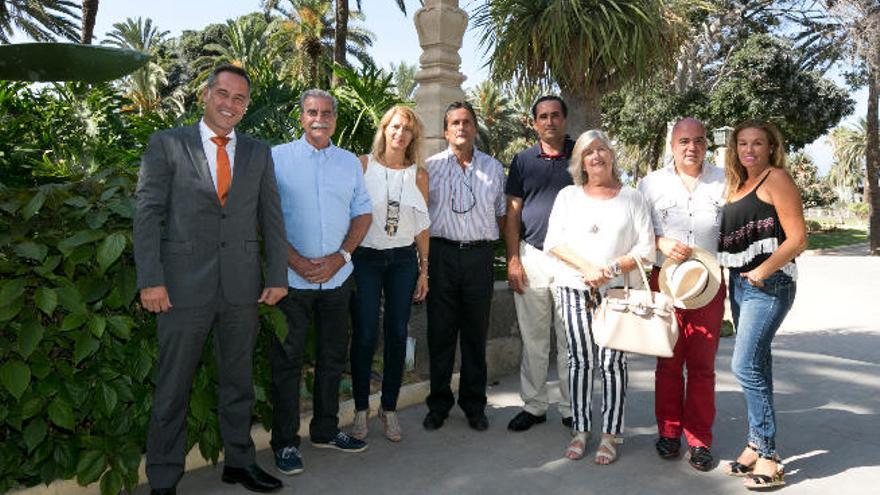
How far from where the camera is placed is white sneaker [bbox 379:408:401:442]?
373 cm

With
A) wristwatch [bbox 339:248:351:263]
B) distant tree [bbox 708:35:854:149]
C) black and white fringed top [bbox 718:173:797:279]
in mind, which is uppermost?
distant tree [bbox 708:35:854:149]

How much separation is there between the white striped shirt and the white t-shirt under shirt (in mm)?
495

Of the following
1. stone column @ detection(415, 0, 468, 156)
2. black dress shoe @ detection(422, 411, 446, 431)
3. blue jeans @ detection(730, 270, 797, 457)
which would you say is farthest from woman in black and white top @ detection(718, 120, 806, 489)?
stone column @ detection(415, 0, 468, 156)

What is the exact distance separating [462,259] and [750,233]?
1.52 meters

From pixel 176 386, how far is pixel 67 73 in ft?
5.05

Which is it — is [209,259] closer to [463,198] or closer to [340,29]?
[463,198]

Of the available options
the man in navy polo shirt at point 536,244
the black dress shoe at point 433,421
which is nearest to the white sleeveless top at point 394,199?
the man in navy polo shirt at point 536,244

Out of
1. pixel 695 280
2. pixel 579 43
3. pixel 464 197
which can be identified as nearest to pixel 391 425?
pixel 464 197

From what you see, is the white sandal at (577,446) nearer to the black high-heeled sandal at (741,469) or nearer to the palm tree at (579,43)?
the black high-heeled sandal at (741,469)

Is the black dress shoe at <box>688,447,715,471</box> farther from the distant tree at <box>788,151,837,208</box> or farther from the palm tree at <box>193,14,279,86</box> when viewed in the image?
the palm tree at <box>193,14,279,86</box>

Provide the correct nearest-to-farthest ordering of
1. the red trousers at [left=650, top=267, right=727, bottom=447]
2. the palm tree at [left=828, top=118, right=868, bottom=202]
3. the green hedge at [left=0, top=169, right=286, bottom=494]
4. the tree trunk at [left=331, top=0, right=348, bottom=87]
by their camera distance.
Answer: the green hedge at [left=0, top=169, right=286, bottom=494] → the red trousers at [left=650, top=267, right=727, bottom=447] → the tree trunk at [left=331, top=0, right=348, bottom=87] → the palm tree at [left=828, top=118, right=868, bottom=202]

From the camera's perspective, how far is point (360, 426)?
3.73m

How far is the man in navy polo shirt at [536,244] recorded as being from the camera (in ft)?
12.5

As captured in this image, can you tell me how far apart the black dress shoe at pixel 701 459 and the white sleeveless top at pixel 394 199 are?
1.86 metres
